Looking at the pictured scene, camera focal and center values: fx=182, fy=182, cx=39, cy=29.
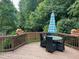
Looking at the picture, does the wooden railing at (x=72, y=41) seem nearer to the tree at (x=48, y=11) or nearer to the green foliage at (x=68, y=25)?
the green foliage at (x=68, y=25)

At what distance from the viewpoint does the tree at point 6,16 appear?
15.9 metres

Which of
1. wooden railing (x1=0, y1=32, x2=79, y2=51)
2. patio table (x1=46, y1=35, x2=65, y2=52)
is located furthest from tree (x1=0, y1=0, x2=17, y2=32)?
patio table (x1=46, y1=35, x2=65, y2=52)

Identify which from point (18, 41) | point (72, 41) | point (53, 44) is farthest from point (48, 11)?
point (53, 44)

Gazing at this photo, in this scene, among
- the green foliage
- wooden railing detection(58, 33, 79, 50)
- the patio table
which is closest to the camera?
the patio table

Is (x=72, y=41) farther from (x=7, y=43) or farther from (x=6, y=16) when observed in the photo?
(x=6, y=16)

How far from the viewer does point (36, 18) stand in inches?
684

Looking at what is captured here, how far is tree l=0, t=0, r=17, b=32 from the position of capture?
15866 mm

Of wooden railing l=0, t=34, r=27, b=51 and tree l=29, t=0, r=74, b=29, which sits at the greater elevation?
tree l=29, t=0, r=74, b=29

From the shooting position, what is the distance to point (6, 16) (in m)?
16.0

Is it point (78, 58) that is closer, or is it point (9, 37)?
point (78, 58)

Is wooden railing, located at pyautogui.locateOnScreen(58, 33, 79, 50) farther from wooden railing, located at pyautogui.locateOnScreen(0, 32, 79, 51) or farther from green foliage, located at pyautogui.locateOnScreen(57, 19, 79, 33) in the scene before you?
green foliage, located at pyautogui.locateOnScreen(57, 19, 79, 33)

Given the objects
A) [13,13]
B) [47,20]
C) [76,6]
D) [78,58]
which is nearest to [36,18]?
[47,20]

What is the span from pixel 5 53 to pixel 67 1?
905 centimetres

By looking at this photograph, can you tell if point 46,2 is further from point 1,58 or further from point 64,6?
point 1,58
